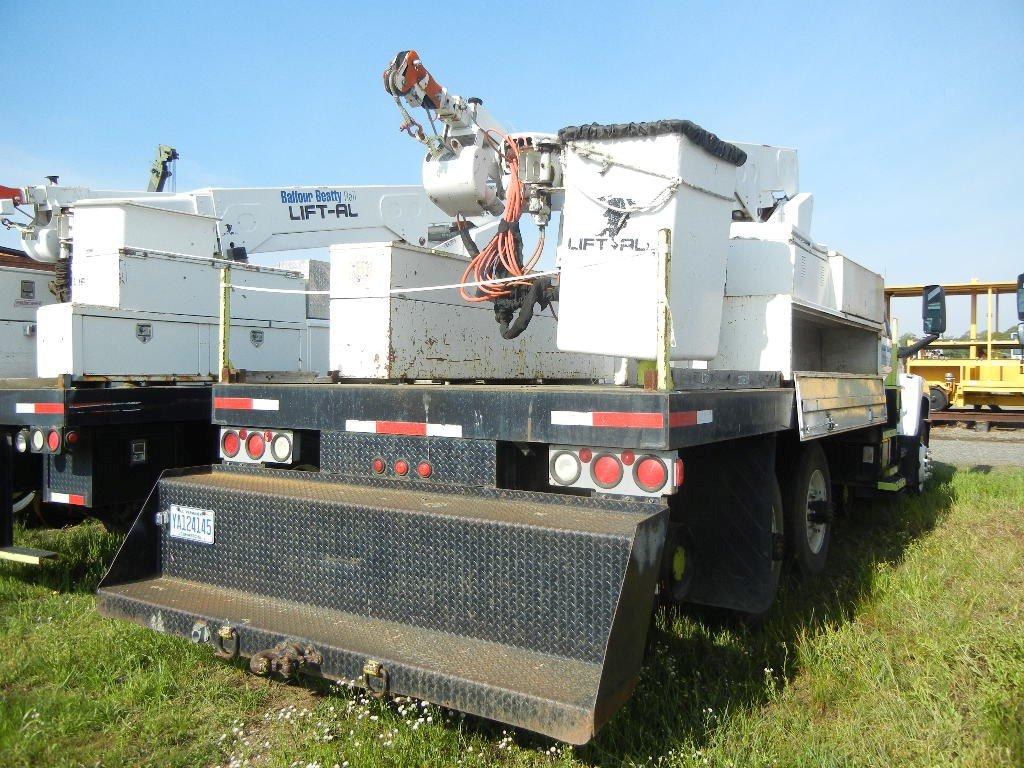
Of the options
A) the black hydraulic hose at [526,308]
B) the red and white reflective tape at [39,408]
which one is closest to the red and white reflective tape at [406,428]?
the black hydraulic hose at [526,308]

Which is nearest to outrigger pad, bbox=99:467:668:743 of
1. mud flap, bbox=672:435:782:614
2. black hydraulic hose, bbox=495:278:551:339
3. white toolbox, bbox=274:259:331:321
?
mud flap, bbox=672:435:782:614

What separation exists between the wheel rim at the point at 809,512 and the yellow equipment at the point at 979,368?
1072 cm

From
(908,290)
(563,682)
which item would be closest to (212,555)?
(563,682)

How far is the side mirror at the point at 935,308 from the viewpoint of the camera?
6125 mm

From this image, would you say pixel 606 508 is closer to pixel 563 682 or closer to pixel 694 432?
pixel 694 432

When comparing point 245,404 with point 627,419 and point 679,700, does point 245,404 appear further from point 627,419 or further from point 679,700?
point 679,700

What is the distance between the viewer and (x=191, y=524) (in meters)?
3.31

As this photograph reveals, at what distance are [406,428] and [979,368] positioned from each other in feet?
49.9

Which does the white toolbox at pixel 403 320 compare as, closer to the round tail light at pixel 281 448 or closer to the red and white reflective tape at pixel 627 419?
the round tail light at pixel 281 448

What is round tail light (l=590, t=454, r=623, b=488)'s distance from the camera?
2.65 m

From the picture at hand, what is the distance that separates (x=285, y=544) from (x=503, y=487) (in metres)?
0.91

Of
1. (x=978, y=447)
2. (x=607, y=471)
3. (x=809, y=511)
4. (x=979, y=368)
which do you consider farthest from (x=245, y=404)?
(x=979, y=368)

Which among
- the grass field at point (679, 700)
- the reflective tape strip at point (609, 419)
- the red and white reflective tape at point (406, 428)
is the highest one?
the reflective tape strip at point (609, 419)

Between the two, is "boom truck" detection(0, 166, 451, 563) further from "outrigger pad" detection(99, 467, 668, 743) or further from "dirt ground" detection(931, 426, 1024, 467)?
"dirt ground" detection(931, 426, 1024, 467)
